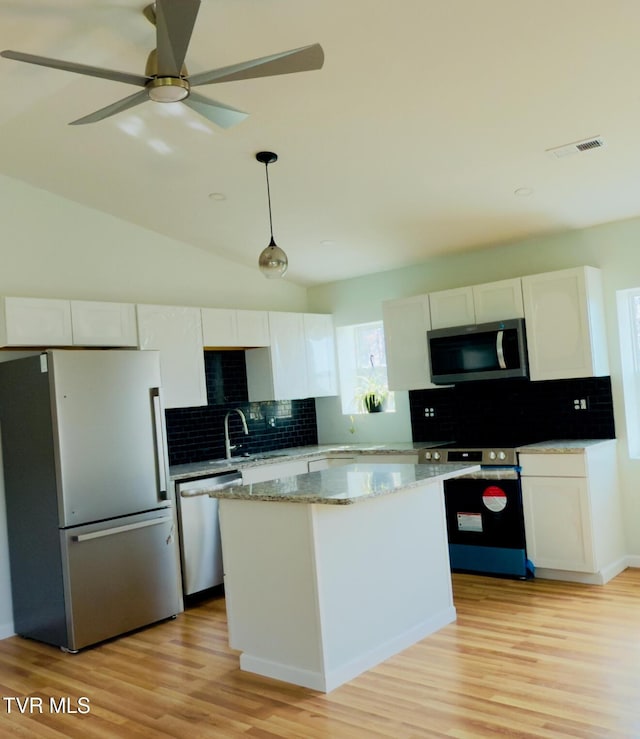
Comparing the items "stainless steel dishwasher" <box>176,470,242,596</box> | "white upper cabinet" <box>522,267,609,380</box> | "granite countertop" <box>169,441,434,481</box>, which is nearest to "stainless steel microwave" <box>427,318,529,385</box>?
"white upper cabinet" <box>522,267,609,380</box>

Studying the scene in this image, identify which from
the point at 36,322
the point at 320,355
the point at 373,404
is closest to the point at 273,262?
the point at 36,322

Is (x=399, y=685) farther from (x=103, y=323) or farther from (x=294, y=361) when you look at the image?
(x=294, y=361)

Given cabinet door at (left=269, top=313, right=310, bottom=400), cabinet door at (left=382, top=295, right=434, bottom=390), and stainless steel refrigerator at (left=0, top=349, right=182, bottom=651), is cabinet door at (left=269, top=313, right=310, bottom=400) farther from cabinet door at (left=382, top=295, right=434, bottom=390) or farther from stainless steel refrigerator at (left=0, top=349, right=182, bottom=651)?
stainless steel refrigerator at (left=0, top=349, right=182, bottom=651)

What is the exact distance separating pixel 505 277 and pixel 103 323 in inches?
119

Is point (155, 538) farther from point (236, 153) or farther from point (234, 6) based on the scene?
point (234, 6)

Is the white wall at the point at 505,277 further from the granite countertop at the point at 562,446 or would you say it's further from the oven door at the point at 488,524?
the oven door at the point at 488,524

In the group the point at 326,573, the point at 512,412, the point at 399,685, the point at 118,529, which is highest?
the point at 512,412

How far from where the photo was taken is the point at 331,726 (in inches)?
112

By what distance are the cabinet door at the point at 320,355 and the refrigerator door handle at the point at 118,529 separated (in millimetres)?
2052

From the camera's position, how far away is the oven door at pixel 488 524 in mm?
4723

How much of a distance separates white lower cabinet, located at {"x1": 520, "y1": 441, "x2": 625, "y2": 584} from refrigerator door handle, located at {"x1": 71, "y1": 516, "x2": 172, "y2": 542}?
243 centimetres

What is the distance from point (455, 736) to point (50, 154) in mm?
3808

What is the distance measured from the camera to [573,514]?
4.54m

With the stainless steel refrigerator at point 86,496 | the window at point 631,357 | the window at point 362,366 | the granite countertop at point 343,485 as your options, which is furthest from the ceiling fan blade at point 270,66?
the window at point 362,366
